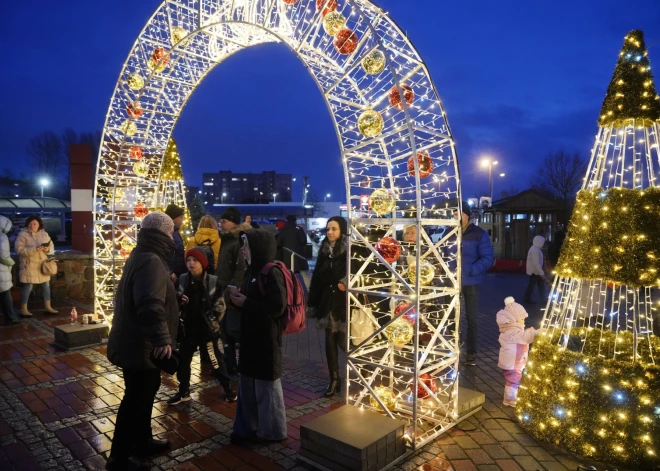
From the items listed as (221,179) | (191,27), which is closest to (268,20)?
(191,27)

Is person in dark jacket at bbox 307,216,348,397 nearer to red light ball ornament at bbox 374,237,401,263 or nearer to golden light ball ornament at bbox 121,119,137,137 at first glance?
red light ball ornament at bbox 374,237,401,263

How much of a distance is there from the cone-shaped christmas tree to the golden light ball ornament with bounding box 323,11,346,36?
2.32 m

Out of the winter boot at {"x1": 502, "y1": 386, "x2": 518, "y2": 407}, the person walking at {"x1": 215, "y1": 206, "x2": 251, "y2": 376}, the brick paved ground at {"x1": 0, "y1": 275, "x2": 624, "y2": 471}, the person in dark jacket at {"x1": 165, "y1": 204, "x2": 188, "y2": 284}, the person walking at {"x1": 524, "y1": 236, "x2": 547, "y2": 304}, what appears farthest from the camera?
the person walking at {"x1": 524, "y1": 236, "x2": 547, "y2": 304}

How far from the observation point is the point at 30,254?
7.59 metres

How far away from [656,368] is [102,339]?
651 centimetres

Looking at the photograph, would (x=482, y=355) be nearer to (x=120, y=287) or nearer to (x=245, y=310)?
(x=245, y=310)

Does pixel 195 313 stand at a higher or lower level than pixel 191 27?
lower

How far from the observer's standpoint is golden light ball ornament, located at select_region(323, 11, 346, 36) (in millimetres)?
3641

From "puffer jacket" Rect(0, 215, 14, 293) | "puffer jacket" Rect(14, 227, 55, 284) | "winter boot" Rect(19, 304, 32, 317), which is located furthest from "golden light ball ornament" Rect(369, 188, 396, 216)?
"winter boot" Rect(19, 304, 32, 317)

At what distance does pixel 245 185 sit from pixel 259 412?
266ft

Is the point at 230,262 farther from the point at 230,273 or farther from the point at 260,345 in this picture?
the point at 260,345

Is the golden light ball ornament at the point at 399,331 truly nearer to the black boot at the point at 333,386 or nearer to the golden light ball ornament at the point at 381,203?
the golden light ball ornament at the point at 381,203

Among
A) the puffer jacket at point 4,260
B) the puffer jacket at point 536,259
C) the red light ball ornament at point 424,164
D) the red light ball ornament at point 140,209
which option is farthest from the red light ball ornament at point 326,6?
the puffer jacket at point 536,259

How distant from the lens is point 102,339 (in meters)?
6.40
